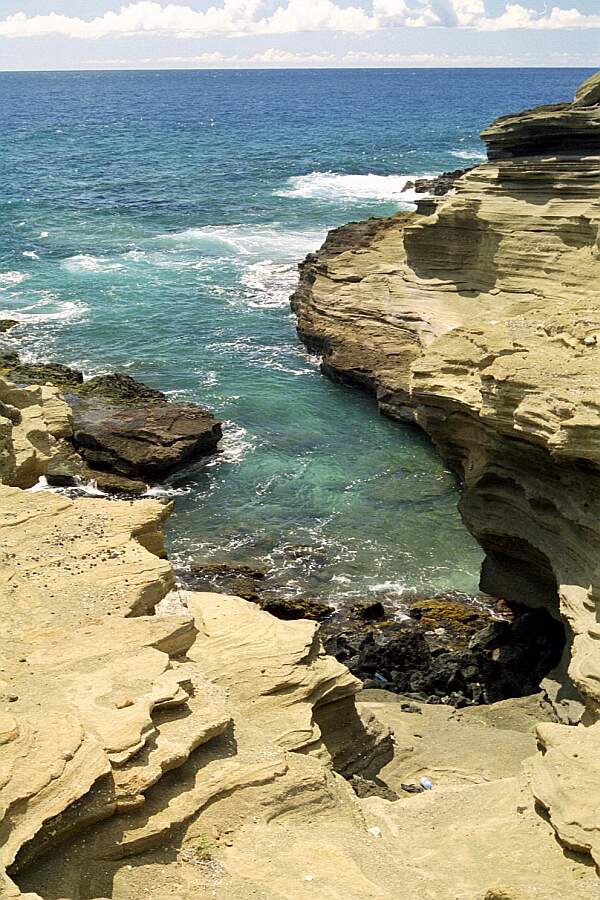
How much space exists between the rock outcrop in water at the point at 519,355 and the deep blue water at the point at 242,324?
3.25 metres

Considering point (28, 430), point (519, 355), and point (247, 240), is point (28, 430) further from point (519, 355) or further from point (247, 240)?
point (247, 240)

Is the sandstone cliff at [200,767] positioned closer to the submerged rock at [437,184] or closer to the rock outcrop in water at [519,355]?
the rock outcrop in water at [519,355]

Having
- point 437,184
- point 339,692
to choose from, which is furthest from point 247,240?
point 339,692

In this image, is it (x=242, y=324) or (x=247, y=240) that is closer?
(x=242, y=324)

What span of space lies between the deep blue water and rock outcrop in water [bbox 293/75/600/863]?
3.25 metres

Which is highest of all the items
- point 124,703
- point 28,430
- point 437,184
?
point 437,184

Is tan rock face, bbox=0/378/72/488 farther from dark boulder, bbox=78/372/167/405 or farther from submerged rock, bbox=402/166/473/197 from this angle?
submerged rock, bbox=402/166/473/197

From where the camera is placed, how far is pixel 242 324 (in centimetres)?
4897

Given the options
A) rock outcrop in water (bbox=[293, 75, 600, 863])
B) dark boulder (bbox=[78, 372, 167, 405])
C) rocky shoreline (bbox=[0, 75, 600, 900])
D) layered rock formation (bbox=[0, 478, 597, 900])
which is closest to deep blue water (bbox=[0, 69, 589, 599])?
dark boulder (bbox=[78, 372, 167, 405])

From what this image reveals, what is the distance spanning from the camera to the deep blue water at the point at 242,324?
30016 mm

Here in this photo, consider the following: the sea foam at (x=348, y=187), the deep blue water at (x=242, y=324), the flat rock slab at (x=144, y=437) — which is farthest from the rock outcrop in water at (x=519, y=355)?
the sea foam at (x=348, y=187)

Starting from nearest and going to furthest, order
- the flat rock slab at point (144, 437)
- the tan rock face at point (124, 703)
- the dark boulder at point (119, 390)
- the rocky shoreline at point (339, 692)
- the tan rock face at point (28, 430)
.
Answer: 1. the tan rock face at point (124, 703)
2. the rocky shoreline at point (339, 692)
3. the tan rock face at point (28, 430)
4. the flat rock slab at point (144, 437)
5. the dark boulder at point (119, 390)

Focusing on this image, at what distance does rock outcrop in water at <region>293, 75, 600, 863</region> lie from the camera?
17.5 metres

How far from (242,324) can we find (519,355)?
30119 mm
